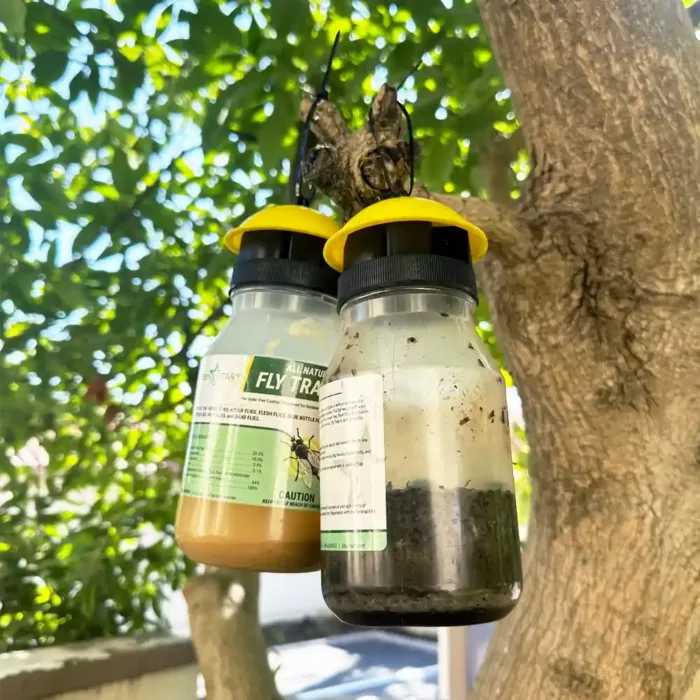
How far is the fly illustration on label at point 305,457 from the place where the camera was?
417 mm

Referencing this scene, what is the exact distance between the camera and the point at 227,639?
2.76 ft

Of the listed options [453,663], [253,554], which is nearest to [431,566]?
[253,554]

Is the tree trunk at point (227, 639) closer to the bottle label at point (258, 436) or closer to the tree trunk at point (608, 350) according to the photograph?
the tree trunk at point (608, 350)

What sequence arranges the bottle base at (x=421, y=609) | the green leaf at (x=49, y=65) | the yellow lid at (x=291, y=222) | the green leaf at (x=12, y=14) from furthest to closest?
the green leaf at (x=49, y=65), the green leaf at (x=12, y=14), the yellow lid at (x=291, y=222), the bottle base at (x=421, y=609)

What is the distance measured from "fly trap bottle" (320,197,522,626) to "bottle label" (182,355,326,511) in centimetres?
4

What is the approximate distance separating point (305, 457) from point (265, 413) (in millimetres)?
42

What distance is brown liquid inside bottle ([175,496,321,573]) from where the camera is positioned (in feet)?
1.32

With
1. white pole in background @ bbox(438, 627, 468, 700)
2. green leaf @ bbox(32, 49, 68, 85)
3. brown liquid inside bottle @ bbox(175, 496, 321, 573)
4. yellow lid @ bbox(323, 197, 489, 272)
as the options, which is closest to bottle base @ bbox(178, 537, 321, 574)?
brown liquid inside bottle @ bbox(175, 496, 321, 573)

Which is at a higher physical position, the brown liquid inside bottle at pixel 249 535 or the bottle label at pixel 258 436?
the bottle label at pixel 258 436

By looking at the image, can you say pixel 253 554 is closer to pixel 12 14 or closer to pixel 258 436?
pixel 258 436

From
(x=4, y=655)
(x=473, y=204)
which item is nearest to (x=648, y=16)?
(x=473, y=204)

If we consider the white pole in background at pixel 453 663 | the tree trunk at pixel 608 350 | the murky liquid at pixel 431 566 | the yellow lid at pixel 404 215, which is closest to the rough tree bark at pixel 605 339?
the tree trunk at pixel 608 350

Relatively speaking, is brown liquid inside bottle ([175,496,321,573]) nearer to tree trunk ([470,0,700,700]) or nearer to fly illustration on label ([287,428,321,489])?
fly illustration on label ([287,428,321,489])

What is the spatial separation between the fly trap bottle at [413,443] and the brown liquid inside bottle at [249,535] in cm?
4
